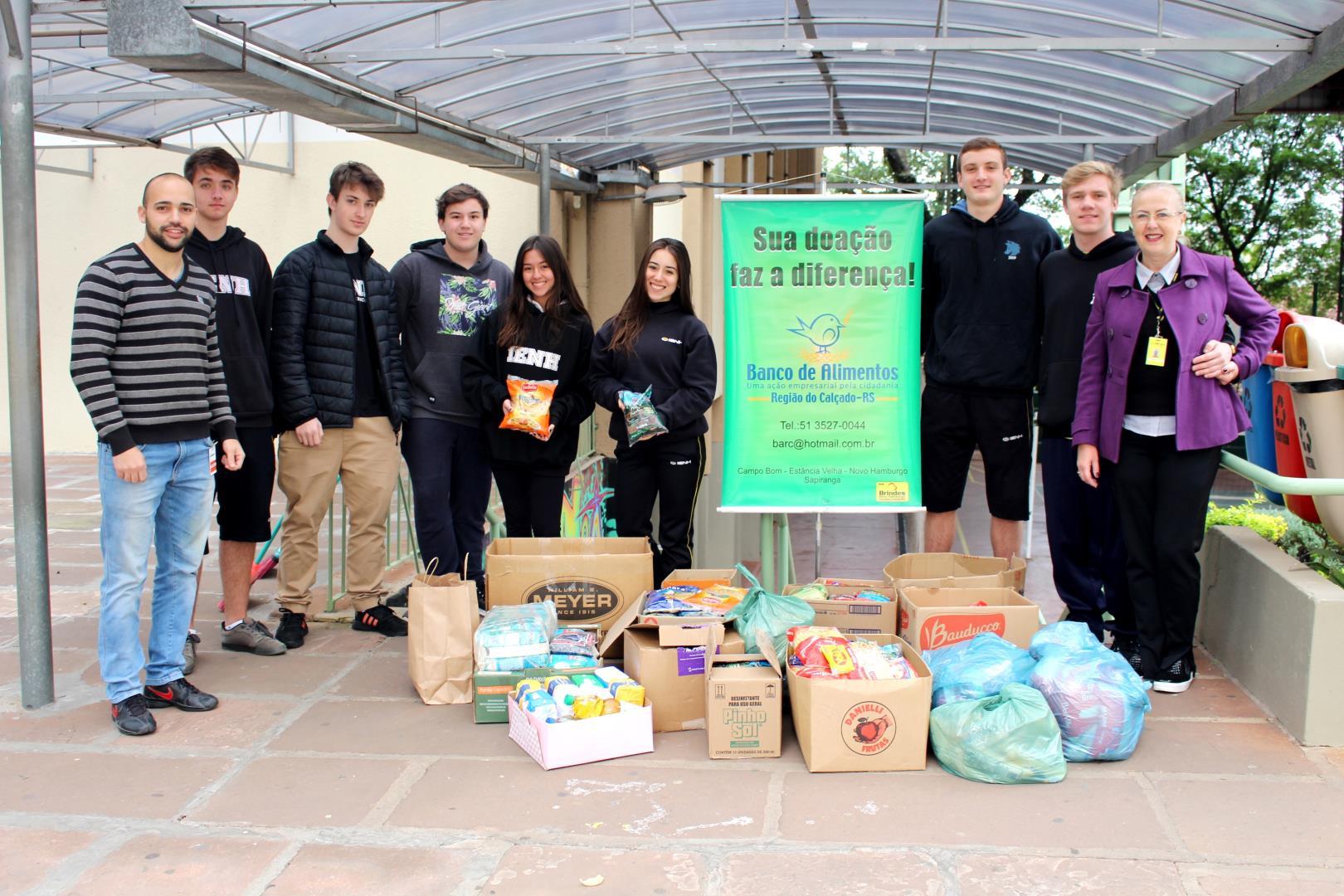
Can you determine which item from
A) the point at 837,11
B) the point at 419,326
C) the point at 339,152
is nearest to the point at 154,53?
the point at 419,326

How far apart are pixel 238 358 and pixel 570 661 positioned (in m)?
1.77

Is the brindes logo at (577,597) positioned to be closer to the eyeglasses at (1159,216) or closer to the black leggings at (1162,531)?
the black leggings at (1162,531)

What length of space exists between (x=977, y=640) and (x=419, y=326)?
264cm

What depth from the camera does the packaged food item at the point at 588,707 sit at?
379 centimetres

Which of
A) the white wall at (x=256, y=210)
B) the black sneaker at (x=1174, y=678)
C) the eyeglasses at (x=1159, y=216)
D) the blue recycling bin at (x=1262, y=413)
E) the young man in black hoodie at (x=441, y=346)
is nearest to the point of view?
the eyeglasses at (x=1159, y=216)

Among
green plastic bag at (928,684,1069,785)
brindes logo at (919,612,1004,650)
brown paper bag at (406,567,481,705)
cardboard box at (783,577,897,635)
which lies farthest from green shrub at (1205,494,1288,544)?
brown paper bag at (406,567,481,705)

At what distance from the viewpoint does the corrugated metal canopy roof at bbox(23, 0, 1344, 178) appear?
449 centimetres

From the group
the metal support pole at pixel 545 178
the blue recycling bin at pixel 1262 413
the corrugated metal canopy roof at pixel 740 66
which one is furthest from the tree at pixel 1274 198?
the blue recycling bin at pixel 1262 413

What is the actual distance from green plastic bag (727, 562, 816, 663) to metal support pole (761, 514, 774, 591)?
879mm

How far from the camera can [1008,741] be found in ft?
11.6

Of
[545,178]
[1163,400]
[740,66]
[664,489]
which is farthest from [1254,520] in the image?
[545,178]

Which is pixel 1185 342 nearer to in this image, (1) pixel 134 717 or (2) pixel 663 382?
(2) pixel 663 382

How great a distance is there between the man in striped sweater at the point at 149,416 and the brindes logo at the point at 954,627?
2576mm

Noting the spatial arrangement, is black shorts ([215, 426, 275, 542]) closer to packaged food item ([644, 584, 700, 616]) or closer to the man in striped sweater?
the man in striped sweater
